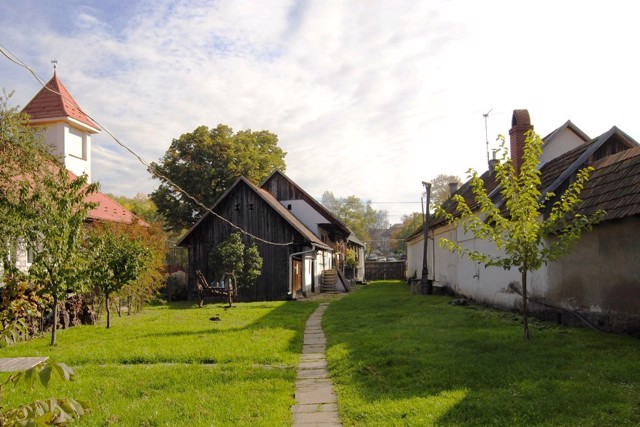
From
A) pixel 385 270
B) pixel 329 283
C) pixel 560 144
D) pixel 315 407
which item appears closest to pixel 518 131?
pixel 560 144

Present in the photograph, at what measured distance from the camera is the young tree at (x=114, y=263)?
1483 cm

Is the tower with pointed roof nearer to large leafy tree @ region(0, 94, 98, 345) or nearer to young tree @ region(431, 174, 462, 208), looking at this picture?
large leafy tree @ region(0, 94, 98, 345)

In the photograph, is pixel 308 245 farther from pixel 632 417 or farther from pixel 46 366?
pixel 46 366

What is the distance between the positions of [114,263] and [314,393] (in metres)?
10.2

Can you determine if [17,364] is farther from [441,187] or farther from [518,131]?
[441,187]

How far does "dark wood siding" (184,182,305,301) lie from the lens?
26.8 meters

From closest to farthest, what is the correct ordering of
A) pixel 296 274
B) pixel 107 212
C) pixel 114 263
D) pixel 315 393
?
pixel 315 393
pixel 114 263
pixel 107 212
pixel 296 274

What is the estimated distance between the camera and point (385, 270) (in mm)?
50031

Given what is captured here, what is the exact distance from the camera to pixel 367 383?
7637mm

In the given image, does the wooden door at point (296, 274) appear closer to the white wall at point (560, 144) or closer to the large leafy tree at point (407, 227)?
the white wall at point (560, 144)

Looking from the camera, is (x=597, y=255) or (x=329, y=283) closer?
(x=597, y=255)

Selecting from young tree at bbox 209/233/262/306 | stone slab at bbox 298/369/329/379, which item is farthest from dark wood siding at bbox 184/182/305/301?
stone slab at bbox 298/369/329/379

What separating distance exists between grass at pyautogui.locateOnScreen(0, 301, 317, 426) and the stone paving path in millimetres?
155

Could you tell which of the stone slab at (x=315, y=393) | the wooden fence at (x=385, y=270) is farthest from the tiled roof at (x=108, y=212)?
the wooden fence at (x=385, y=270)
